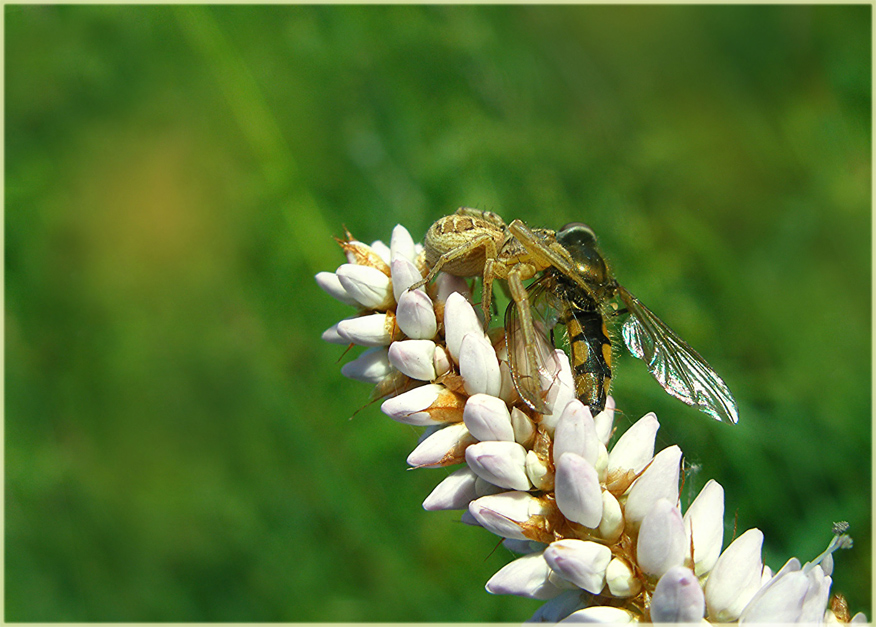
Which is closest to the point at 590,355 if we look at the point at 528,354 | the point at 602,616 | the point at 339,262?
the point at 528,354

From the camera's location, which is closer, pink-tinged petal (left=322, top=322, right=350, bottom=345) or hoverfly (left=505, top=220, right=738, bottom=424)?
hoverfly (left=505, top=220, right=738, bottom=424)

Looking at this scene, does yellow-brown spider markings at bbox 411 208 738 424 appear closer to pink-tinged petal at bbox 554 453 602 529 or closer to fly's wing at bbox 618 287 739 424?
fly's wing at bbox 618 287 739 424

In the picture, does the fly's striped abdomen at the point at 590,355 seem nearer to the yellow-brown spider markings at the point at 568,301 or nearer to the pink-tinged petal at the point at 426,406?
the yellow-brown spider markings at the point at 568,301

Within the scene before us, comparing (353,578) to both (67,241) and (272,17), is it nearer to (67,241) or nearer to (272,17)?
(272,17)

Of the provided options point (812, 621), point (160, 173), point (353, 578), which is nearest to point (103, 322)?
point (160, 173)

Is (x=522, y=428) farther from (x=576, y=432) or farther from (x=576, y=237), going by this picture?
(x=576, y=237)

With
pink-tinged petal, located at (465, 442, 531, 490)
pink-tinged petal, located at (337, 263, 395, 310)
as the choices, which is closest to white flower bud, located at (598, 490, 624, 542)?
pink-tinged petal, located at (465, 442, 531, 490)

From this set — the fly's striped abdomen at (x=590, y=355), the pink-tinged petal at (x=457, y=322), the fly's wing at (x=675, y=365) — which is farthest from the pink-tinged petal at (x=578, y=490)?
the fly's wing at (x=675, y=365)
